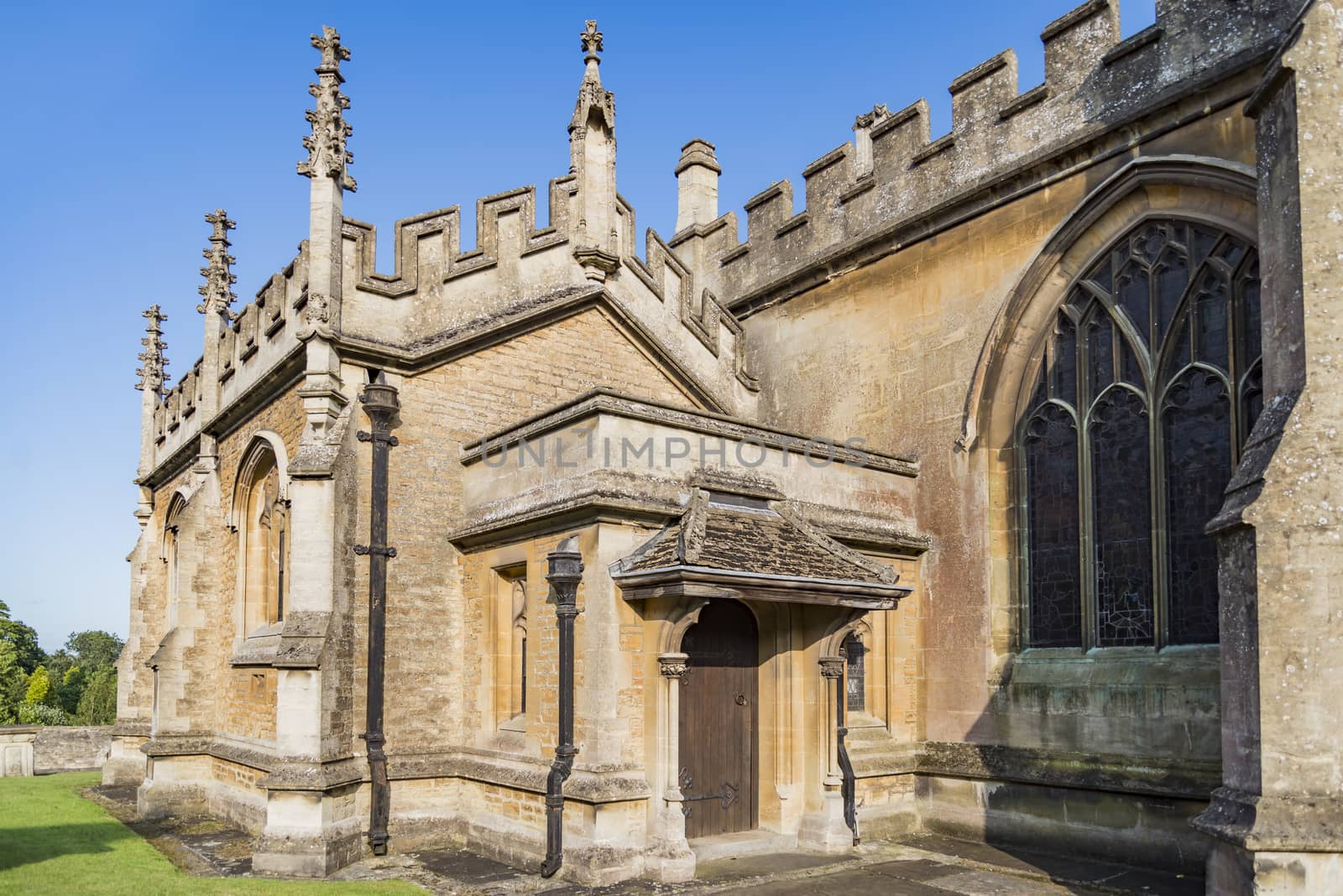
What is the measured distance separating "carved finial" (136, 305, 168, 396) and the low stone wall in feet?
24.2

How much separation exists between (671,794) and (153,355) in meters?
17.6

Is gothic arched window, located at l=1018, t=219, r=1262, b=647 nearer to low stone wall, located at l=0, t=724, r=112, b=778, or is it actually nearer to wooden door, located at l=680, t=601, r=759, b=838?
wooden door, located at l=680, t=601, r=759, b=838

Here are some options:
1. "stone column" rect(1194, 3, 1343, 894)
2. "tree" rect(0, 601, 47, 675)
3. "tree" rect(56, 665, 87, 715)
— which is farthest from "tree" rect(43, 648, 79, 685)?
"stone column" rect(1194, 3, 1343, 894)

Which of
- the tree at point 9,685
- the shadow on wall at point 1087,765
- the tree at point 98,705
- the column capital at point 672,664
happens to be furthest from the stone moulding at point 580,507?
the tree at point 9,685

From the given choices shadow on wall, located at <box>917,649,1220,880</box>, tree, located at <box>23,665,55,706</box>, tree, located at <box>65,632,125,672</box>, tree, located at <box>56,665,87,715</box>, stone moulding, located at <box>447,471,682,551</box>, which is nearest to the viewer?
shadow on wall, located at <box>917,649,1220,880</box>

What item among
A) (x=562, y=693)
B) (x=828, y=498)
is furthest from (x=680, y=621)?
(x=828, y=498)

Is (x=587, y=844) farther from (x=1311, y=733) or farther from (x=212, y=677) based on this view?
(x=212, y=677)

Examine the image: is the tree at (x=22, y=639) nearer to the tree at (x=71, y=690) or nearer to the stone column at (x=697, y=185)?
the tree at (x=71, y=690)

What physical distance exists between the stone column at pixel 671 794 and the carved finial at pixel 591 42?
25.3 feet

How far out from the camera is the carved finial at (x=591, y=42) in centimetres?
1313

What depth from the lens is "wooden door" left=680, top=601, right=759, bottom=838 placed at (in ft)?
36.9

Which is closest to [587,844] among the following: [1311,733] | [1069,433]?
[1311,733]

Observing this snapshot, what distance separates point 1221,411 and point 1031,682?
11.8 ft

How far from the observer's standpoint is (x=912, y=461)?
537 inches
